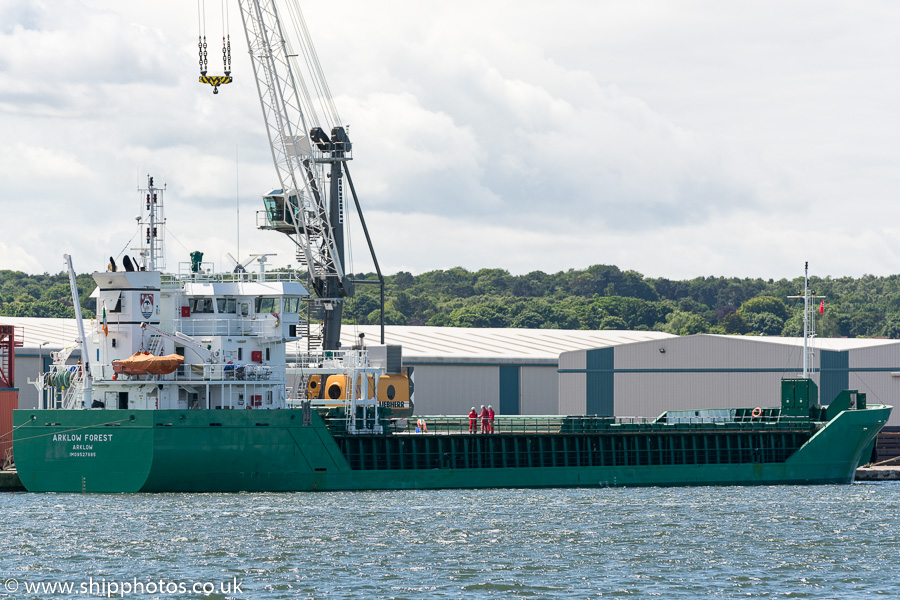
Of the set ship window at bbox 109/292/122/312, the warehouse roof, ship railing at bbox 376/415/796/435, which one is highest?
ship window at bbox 109/292/122/312

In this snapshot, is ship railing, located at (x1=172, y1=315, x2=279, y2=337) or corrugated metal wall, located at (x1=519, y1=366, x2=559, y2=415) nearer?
ship railing, located at (x1=172, y1=315, x2=279, y2=337)

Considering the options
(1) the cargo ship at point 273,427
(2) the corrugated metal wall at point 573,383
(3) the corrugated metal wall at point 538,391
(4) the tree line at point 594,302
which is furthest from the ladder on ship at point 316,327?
(4) the tree line at point 594,302

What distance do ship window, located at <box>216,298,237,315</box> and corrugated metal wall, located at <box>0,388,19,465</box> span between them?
982cm

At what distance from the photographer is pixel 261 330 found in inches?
2020

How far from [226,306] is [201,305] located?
3.01ft

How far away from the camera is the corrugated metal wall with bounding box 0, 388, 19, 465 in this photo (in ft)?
180

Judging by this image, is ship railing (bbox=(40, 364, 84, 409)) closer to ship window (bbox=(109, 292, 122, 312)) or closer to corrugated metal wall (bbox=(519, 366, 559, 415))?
ship window (bbox=(109, 292, 122, 312))

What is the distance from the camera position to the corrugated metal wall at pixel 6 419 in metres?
54.8

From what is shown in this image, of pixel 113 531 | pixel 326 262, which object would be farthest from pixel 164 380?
pixel 326 262

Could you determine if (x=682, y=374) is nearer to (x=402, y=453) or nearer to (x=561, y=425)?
(x=561, y=425)

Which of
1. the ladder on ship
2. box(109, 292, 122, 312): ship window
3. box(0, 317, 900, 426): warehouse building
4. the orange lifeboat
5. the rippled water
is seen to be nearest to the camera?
the rippled water

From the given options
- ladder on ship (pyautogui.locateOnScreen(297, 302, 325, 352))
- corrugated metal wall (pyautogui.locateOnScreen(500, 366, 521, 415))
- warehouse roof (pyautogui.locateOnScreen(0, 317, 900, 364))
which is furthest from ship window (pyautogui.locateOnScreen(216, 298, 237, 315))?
corrugated metal wall (pyautogui.locateOnScreen(500, 366, 521, 415))

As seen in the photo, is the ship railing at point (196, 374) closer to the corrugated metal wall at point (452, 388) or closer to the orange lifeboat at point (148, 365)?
the orange lifeboat at point (148, 365)

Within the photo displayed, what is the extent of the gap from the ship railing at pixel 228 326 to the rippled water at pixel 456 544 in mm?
6334
